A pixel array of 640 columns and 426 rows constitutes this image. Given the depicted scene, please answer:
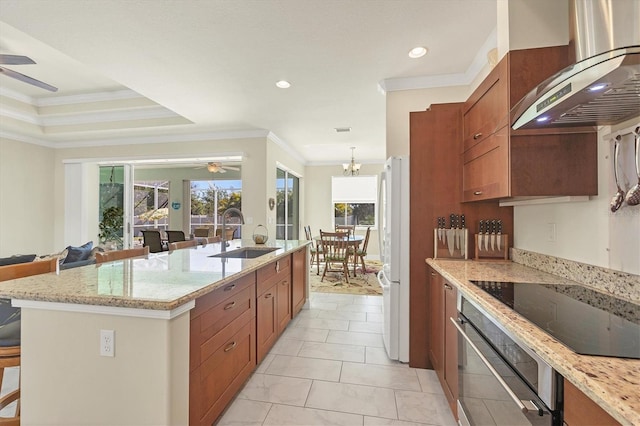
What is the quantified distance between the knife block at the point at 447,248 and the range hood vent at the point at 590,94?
106 cm

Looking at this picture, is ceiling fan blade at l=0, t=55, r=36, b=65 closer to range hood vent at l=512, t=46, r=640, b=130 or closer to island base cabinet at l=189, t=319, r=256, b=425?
island base cabinet at l=189, t=319, r=256, b=425

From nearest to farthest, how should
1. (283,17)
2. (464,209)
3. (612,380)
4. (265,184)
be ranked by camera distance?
(612,380), (283,17), (464,209), (265,184)

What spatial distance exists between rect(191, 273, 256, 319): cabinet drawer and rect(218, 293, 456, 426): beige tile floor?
0.75 m

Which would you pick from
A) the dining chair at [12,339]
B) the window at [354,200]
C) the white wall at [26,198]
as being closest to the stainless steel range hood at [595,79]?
the dining chair at [12,339]

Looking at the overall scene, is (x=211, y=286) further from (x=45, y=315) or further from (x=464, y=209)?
(x=464, y=209)

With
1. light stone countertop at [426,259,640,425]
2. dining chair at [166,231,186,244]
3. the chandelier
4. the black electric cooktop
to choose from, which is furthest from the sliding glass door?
light stone countertop at [426,259,640,425]

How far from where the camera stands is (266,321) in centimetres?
246

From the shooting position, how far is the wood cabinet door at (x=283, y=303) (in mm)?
2820

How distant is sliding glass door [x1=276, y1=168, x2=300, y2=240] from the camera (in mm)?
6164

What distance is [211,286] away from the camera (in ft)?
4.89

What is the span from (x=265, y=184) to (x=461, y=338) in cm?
390

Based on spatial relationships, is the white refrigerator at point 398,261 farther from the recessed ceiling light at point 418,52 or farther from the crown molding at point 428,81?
the crown molding at point 428,81

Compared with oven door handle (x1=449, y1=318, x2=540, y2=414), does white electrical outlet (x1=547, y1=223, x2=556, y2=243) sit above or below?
above

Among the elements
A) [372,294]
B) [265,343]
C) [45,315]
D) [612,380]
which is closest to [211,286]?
[45,315]
